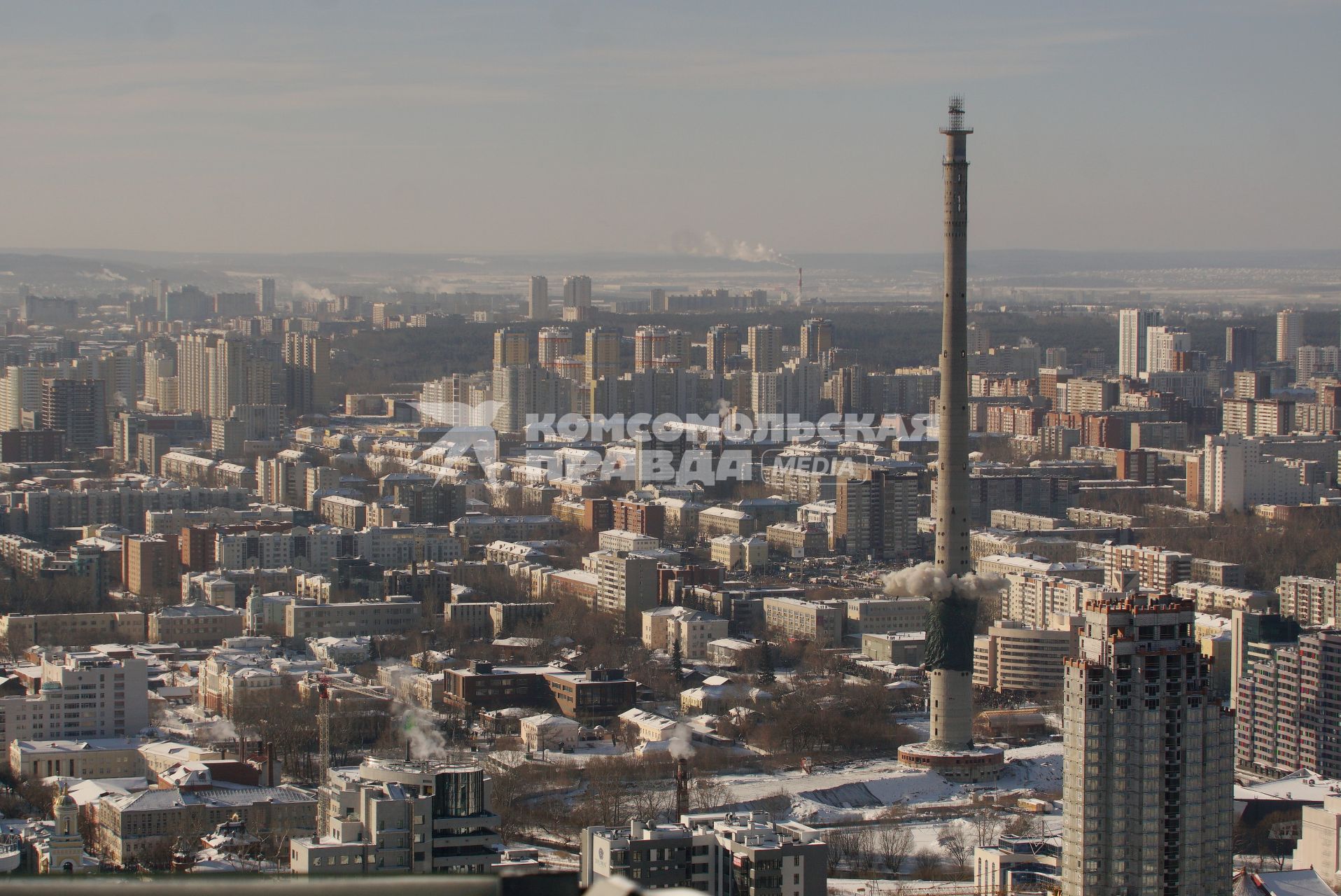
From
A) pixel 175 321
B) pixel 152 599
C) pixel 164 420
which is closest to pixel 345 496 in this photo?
pixel 152 599

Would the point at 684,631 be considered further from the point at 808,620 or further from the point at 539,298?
the point at 539,298

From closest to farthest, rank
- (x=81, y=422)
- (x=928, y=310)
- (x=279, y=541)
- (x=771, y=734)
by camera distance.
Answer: (x=771, y=734) < (x=279, y=541) < (x=81, y=422) < (x=928, y=310)

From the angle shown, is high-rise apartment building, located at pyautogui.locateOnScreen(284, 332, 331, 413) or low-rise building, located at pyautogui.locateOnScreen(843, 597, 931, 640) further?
high-rise apartment building, located at pyautogui.locateOnScreen(284, 332, 331, 413)

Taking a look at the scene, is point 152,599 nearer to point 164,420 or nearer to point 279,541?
point 279,541

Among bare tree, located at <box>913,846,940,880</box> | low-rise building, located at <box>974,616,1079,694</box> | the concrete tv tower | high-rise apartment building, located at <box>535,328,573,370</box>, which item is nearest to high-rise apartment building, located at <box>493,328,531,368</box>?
high-rise apartment building, located at <box>535,328,573,370</box>

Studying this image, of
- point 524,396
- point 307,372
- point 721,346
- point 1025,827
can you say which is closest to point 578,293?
point 721,346

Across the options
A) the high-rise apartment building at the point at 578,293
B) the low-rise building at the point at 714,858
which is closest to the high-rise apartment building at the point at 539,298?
the high-rise apartment building at the point at 578,293

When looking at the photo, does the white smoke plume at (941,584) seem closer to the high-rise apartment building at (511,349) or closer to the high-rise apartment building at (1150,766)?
the high-rise apartment building at (1150,766)

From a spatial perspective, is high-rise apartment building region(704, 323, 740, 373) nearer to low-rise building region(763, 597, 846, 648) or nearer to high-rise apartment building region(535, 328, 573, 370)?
high-rise apartment building region(535, 328, 573, 370)
